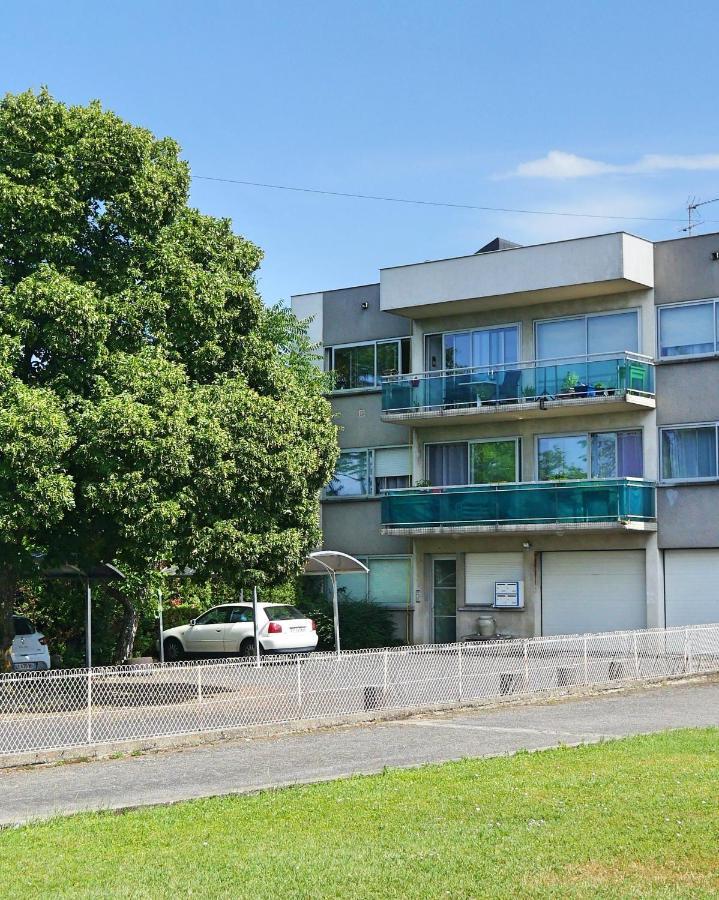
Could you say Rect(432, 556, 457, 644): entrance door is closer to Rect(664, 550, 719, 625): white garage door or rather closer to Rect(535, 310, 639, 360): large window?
Rect(664, 550, 719, 625): white garage door

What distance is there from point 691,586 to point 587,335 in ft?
23.7

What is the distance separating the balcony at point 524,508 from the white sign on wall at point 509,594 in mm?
1880

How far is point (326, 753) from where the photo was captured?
15.4 metres

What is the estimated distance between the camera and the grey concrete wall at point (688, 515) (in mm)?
33562

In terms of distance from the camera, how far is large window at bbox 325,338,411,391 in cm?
3919

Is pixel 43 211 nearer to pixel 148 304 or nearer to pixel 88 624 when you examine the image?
pixel 148 304

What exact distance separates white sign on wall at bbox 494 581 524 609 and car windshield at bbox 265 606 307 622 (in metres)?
6.56

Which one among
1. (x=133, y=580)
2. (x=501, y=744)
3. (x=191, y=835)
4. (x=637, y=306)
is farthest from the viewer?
(x=637, y=306)

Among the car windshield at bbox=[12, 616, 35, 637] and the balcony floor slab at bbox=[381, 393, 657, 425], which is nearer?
the car windshield at bbox=[12, 616, 35, 637]

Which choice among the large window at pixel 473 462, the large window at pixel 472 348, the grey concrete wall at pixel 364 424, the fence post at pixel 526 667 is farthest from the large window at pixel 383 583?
the fence post at pixel 526 667

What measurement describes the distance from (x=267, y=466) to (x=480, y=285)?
16.7 m

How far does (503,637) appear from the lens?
36.2 meters

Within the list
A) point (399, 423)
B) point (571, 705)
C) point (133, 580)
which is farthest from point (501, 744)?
point (399, 423)

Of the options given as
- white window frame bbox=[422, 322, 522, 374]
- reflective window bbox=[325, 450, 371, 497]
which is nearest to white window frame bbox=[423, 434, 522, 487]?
reflective window bbox=[325, 450, 371, 497]
